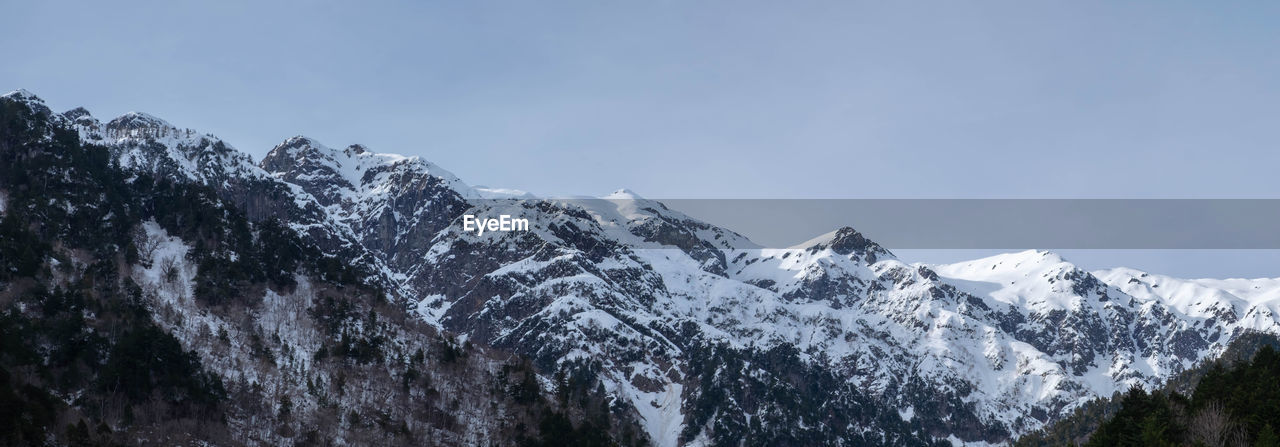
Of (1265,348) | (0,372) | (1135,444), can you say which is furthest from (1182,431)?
(0,372)

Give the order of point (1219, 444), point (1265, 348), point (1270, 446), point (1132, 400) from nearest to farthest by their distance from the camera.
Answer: point (1270, 446) < point (1219, 444) < point (1132, 400) < point (1265, 348)

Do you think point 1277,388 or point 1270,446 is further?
point 1277,388

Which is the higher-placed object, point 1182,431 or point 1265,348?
point 1265,348

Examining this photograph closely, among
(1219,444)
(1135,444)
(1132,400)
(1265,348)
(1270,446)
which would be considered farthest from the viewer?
(1265,348)

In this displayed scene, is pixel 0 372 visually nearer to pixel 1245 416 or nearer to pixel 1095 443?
pixel 1095 443

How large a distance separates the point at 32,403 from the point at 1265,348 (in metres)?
213

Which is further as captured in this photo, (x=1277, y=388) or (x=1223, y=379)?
(x=1223, y=379)

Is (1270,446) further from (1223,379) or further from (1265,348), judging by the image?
(1265,348)

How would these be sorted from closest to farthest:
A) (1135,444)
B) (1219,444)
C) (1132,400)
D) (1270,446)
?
1. (1270,446)
2. (1219,444)
3. (1135,444)
4. (1132,400)

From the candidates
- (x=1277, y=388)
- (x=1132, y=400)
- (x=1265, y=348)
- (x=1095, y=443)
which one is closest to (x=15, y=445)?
(x=1095, y=443)

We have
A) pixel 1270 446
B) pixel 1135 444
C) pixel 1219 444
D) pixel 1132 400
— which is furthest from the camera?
pixel 1132 400

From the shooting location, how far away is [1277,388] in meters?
158

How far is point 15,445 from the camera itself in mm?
183500

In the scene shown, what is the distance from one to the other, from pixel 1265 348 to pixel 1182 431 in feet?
141
